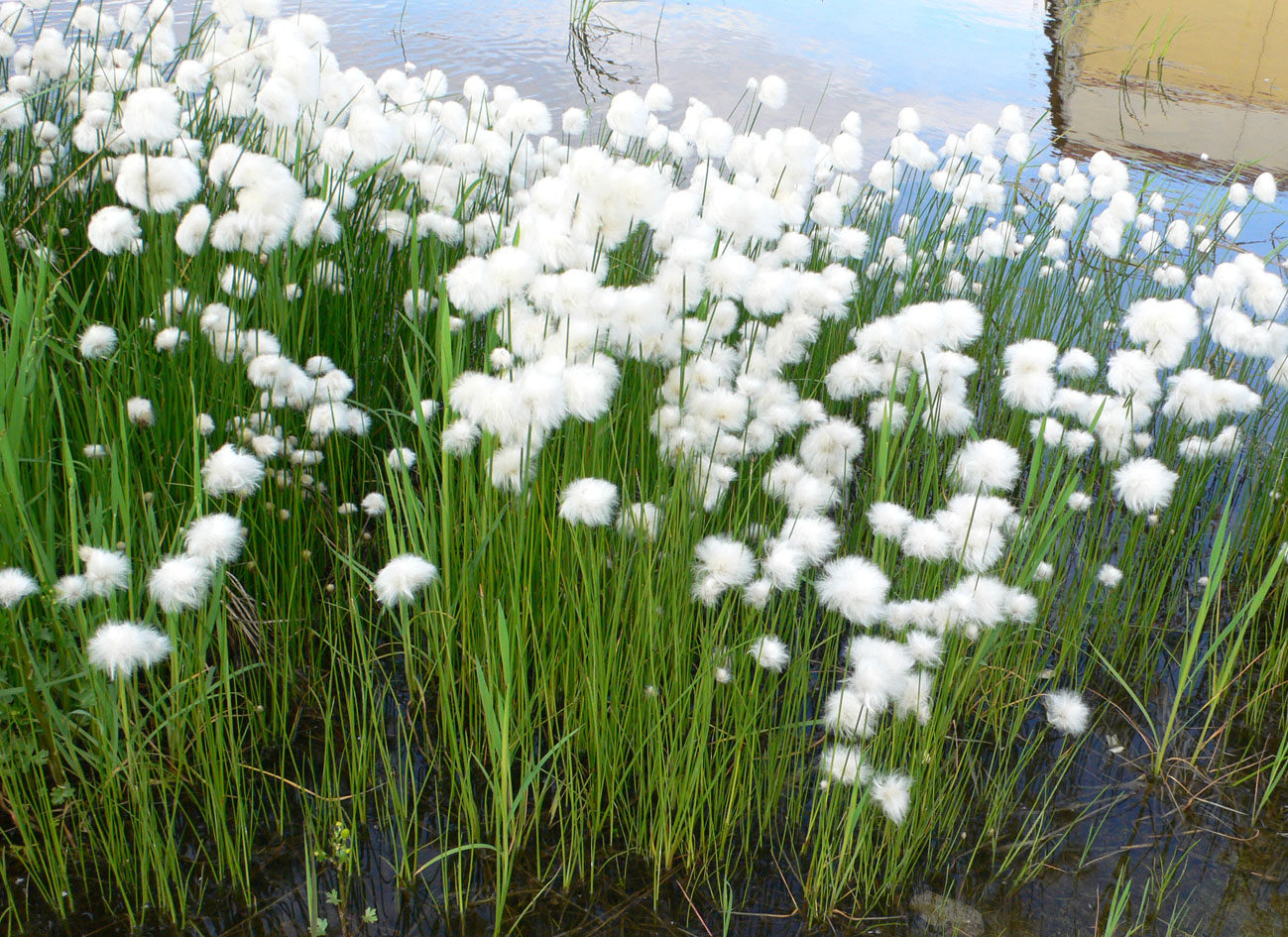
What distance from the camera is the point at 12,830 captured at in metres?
2.12

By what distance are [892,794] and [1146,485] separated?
3.47 feet

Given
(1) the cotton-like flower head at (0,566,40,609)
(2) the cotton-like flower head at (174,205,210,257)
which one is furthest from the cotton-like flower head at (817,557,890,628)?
(2) the cotton-like flower head at (174,205,210,257)

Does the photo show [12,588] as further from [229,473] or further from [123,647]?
[229,473]

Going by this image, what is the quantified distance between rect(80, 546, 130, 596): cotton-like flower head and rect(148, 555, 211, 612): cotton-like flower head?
7 cm

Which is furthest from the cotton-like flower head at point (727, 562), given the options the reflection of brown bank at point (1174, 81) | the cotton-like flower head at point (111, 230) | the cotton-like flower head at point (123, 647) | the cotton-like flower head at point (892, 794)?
the reflection of brown bank at point (1174, 81)

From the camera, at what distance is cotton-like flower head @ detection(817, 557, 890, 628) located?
204 centimetres

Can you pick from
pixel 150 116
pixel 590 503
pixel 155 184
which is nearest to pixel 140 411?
pixel 155 184

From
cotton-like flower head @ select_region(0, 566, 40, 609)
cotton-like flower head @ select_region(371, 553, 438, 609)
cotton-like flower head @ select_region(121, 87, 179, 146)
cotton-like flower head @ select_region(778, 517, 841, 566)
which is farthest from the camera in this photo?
cotton-like flower head @ select_region(121, 87, 179, 146)

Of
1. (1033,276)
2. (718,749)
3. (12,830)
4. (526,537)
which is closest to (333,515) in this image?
(526,537)

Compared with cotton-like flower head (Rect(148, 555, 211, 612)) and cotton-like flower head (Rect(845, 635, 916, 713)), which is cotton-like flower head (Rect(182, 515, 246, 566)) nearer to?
cotton-like flower head (Rect(148, 555, 211, 612))

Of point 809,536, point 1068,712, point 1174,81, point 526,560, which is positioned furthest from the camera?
point 1174,81

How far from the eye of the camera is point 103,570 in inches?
69.3

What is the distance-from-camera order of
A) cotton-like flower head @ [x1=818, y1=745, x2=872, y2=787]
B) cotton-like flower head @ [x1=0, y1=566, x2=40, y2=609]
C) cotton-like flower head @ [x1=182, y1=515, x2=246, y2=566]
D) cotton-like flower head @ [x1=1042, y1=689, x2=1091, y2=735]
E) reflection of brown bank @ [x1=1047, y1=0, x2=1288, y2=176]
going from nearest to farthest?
1. cotton-like flower head @ [x1=0, y1=566, x2=40, y2=609]
2. cotton-like flower head @ [x1=182, y1=515, x2=246, y2=566]
3. cotton-like flower head @ [x1=818, y1=745, x2=872, y2=787]
4. cotton-like flower head @ [x1=1042, y1=689, x2=1091, y2=735]
5. reflection of brown bank @ [x1=1047, y1=0, x2=1288, y2=176]

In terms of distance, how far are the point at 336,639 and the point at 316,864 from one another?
2.10 feet
